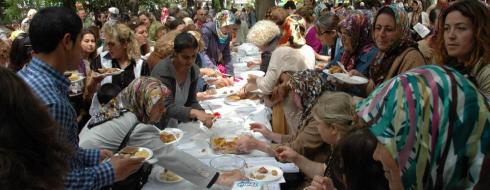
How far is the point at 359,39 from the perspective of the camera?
3.44 metres

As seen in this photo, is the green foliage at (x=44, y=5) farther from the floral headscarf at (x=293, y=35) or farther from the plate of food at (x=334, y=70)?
the plate of food at (x=334, y=70)

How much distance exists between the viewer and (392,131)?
3.60 ft

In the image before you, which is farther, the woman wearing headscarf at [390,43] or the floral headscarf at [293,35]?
the floral headscarf at [293,35]

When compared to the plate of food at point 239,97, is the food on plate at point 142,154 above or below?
above

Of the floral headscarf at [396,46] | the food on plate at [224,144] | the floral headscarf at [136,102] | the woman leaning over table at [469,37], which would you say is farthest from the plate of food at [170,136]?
the woman leaning over table at [469,37]

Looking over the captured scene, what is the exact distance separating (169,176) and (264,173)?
548mm

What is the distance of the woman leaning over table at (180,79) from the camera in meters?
3.32

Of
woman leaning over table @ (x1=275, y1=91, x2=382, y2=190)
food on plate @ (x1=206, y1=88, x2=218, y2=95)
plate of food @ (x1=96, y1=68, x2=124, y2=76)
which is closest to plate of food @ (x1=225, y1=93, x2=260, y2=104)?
food on plate @ (x1=206, y1=88, x2=218, y2=95)

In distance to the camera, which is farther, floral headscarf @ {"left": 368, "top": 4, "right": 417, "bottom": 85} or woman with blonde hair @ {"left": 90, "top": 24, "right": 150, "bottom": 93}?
woman with blonde hair @ {"left": 90, "top": 24, "right": 150, "bottom": 93}

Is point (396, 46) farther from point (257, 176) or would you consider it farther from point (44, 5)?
point (44, 5)

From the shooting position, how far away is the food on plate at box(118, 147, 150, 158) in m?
2.06

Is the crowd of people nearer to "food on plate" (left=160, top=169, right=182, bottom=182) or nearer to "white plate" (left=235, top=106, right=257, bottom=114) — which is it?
"food on plate" (left=160, top=169, right=182, bottom=182)

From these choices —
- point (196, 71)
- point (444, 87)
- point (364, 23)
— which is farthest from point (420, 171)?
point (196, 71)

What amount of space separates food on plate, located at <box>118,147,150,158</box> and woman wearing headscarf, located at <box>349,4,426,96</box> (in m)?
1.67
